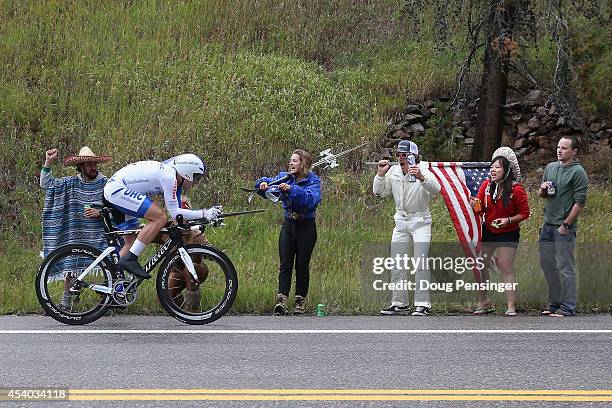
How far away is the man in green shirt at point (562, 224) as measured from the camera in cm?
1109

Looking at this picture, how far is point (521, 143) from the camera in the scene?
19.5 m

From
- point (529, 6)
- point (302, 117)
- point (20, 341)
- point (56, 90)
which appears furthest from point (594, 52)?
point (20, 341)

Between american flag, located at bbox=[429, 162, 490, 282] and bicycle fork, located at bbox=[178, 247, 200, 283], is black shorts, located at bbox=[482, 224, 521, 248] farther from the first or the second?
bicycle fork, located at bbox=[178, 247, 200, 283]

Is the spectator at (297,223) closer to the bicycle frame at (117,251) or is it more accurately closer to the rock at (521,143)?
the bicycle frame at (117,251)

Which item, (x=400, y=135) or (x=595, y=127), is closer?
(x=400, y=135)

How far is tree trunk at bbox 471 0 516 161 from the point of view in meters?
17.1

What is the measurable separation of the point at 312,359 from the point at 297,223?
11.3 feet

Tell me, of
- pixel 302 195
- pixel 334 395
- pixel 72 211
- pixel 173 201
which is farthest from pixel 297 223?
pixel 334 395

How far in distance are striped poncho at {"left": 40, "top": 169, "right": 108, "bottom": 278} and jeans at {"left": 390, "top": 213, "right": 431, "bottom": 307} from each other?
10.9ft

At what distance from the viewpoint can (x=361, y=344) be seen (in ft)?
29.1

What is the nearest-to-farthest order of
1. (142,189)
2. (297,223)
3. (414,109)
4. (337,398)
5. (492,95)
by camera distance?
(337,398) < (142,189) < (297,223) < (492,95) < (414,109)

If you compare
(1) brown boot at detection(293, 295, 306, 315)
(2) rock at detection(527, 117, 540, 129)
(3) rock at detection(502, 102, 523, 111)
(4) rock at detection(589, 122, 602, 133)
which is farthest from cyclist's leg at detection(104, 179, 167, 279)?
(4) rock at detection(589, 122, 602, 133)

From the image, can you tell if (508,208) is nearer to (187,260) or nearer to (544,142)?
(187,260)

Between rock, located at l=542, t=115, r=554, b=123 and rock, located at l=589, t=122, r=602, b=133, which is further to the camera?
rock, located at l=589, t=122, r=602, b=133
